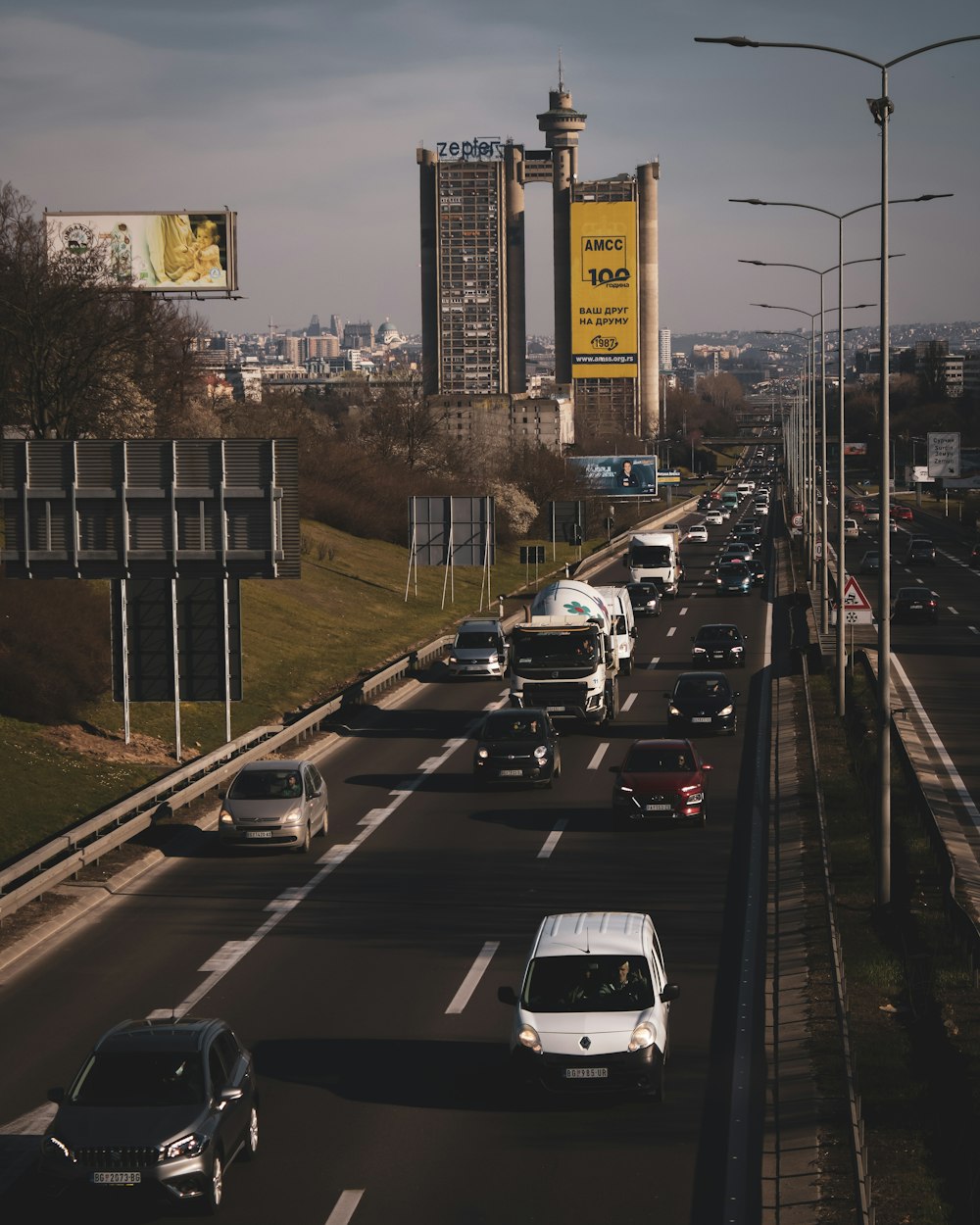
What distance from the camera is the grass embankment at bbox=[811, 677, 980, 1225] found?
13.7 metres

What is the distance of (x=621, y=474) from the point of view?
14400 centimetres

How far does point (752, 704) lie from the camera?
1837 inches

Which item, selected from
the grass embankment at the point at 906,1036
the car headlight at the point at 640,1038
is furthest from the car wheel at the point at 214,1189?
the grass embankment at the point at 906,1036

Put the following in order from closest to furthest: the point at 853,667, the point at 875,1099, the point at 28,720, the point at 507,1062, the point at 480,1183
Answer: the point at 480,1183
the point at 875,1099
the point at 507,1062
the point at 28,720
the point at 853,667

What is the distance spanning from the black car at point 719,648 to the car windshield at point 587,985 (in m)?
37.6

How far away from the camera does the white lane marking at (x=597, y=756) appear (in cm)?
3791

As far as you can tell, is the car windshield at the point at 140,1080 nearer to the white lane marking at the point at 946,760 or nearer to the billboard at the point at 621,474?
the white lane marking at the point at 946,760

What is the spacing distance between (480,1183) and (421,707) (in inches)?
1345

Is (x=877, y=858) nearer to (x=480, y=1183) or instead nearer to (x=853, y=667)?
(x=480, y=1183)

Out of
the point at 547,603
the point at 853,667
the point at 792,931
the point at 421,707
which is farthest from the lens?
the point at 853,667

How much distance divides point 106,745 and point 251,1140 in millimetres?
26690

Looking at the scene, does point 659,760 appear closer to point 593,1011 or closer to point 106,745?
point 106,745

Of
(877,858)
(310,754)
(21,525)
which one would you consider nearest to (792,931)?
(877,858)

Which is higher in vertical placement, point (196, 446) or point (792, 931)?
point (196, 446)
